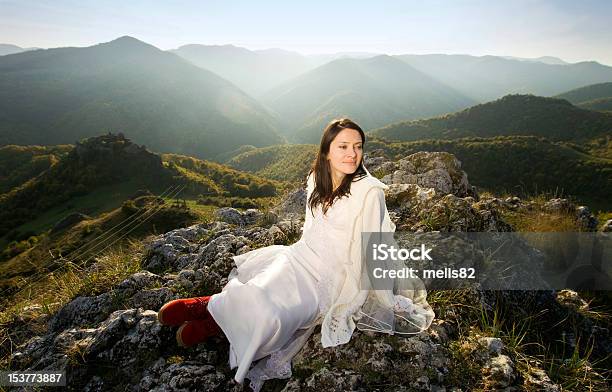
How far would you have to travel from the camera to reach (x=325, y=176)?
401 cm

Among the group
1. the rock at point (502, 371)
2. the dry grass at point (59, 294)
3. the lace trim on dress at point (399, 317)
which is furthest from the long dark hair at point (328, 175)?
the dry grass at point (59, 294)

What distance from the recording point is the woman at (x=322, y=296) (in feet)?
10.3

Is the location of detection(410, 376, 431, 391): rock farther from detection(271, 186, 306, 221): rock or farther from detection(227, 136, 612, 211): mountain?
detection(227, 136, 612, 211): mountain

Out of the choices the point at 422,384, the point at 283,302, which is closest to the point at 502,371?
the point at 422,384

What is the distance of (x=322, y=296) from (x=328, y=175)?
4.56 feet

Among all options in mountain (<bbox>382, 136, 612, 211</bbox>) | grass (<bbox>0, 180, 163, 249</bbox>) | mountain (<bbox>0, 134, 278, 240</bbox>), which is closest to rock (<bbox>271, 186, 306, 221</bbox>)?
mountain (<bbox>0, 134, 278, 240</bbox>)

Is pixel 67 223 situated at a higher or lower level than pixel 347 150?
lower

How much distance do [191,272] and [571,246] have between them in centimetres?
642

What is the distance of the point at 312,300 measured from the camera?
3.40 meters

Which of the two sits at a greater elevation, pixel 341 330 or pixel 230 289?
pixel 230 289

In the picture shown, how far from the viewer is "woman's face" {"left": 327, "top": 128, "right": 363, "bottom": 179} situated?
12.0 feet

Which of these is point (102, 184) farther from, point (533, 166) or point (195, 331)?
Result: point (533, 166)

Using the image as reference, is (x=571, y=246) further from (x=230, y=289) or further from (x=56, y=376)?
(x=56, y=376)

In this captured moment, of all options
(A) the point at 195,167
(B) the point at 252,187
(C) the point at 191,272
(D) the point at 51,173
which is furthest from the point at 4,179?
(C) the point at 191,272
